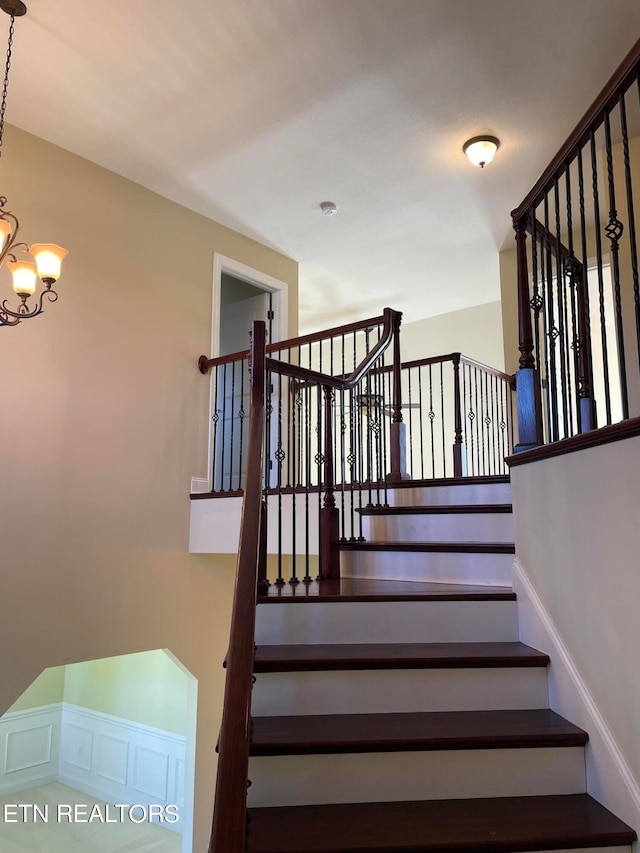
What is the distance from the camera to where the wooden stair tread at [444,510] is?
305 cm

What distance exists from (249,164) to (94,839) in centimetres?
691

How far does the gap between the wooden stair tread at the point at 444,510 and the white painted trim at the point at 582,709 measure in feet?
2.03

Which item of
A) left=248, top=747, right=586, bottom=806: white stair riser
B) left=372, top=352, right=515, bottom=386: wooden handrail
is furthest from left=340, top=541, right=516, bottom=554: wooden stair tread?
left=372, top=352, right=515, bottom=386: wooden handrail

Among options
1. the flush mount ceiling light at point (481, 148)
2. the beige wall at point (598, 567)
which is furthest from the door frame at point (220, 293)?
the beige wall at point (598, 567)

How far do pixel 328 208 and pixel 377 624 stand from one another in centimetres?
387

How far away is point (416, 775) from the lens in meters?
1.84

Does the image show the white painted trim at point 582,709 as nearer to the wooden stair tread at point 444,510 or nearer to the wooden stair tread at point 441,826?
the wooden stair tread at point 441,826

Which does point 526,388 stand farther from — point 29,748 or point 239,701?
point 29,748

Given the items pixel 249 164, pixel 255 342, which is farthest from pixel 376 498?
pixel 249 164

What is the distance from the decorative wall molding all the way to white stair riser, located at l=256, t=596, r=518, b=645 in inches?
202

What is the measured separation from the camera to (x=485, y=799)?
71.9 inches

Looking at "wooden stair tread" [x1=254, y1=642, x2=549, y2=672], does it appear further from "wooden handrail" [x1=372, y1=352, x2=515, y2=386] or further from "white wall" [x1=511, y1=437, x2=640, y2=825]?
"wooden handrail" [x1=372, y1=352, x2=515, y2=386]

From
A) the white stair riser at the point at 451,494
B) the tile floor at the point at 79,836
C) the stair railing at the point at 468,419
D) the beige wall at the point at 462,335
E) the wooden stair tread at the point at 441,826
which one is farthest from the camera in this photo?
the beige wall at the point at 462,335

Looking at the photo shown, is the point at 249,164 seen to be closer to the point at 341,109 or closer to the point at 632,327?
the point at 341,109
